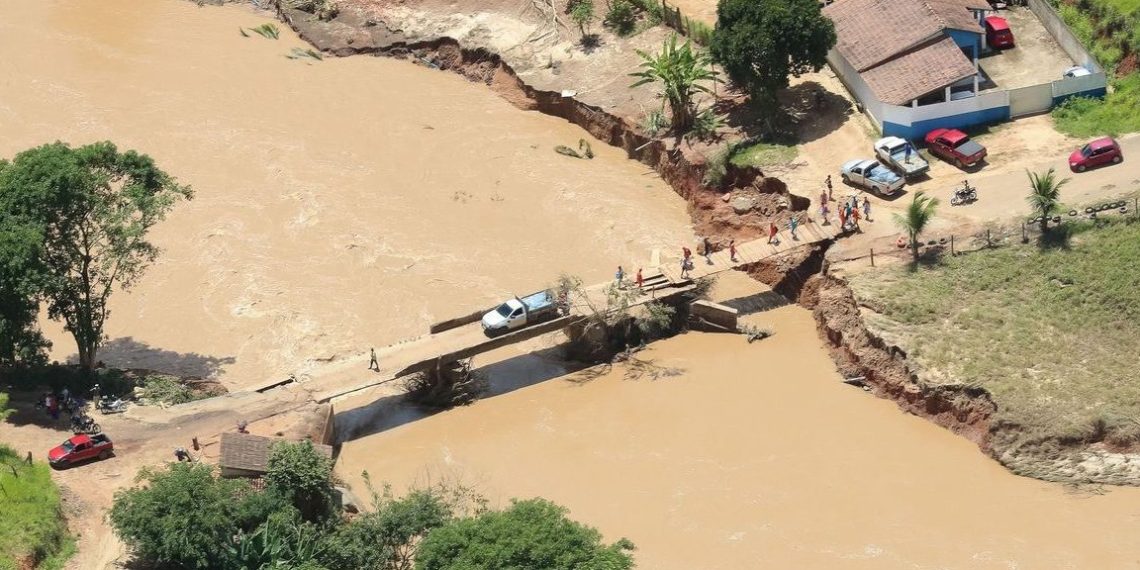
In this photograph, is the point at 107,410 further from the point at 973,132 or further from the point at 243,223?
the point at 973,132

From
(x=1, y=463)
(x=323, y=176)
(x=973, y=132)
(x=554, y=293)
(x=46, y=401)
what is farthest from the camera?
(x=323, y=176)

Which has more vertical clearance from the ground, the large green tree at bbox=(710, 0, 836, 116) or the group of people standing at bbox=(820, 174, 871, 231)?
the large green tree at bbox=(710, 0, 836, 116)

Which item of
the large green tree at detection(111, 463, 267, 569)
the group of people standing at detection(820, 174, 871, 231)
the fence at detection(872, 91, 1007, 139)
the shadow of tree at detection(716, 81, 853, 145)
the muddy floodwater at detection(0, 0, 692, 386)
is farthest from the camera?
the shadow of tree at detection(716, 81, 853, 145)

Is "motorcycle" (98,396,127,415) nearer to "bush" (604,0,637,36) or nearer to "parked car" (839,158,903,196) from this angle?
"parked car" (839,158,903,196)

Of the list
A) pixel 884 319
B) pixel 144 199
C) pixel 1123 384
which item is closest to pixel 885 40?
pixel 884 319

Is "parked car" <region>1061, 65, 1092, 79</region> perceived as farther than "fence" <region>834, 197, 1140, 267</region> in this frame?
Yes

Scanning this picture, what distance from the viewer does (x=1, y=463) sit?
1753 inches

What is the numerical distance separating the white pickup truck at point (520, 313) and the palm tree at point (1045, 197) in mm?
15932

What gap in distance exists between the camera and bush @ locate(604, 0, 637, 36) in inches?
2677

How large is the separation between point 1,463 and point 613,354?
1936cm

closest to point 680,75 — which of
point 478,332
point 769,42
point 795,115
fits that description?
point 769,42

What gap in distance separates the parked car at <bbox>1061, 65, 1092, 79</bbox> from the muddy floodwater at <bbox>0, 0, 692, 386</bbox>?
15237 mm

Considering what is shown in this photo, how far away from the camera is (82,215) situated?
49.5 m


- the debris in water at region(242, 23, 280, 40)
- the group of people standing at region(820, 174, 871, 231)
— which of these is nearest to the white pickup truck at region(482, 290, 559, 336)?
the group of people standing at region(820, 174, 871, 231)
